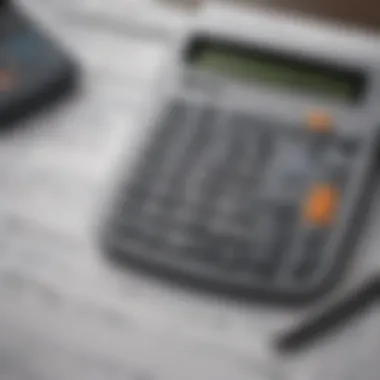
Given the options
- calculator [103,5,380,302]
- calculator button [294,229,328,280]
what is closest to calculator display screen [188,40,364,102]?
calculator [103,5,380,302]

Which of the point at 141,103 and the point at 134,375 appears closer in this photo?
the point at 134,375

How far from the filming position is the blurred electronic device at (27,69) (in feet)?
1.84

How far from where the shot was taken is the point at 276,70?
567mm

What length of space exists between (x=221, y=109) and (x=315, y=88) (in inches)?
2.2

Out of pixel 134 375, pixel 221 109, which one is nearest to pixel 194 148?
pixel 221 109

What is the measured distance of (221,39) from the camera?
0.58 meters

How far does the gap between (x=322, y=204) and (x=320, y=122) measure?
0.19 feet

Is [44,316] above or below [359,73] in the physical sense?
below

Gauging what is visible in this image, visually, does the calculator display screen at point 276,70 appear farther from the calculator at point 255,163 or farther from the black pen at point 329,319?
the black pen at point 329,319

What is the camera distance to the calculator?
480 mm

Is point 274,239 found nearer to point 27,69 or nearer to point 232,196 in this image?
point 232,196

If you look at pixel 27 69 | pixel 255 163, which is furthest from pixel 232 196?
pixel 27 69

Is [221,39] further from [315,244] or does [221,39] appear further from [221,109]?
[315,244]

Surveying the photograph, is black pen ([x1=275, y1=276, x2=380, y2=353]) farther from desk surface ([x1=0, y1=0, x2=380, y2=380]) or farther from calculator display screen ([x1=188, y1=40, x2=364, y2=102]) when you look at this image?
calculator display screen ([x1=188, y1=40, x2=364, y2=102])
